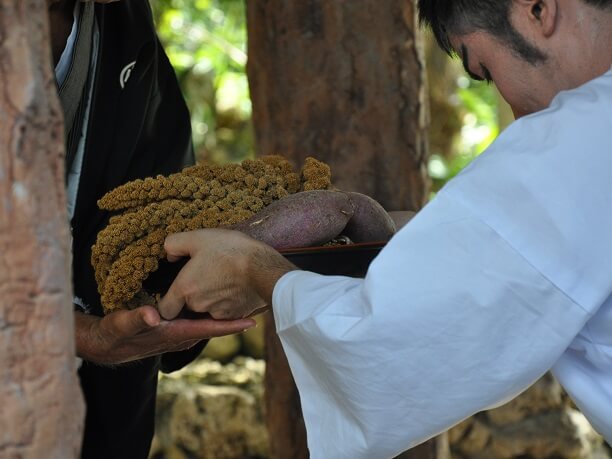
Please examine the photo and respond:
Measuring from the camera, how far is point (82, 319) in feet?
7.41

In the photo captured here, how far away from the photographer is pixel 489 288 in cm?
158

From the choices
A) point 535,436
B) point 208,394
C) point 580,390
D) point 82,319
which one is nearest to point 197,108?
point 208,394

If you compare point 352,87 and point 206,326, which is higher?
point 352,87

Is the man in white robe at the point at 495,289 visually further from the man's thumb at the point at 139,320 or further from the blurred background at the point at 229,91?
the blurred background at the point at 229,91

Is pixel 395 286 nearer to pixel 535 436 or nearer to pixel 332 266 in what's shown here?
pixel 332 266

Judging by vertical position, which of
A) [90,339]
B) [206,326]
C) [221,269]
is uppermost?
[221,269]

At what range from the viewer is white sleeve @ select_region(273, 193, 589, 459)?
159 centimetres

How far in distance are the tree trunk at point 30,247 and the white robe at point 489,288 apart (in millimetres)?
516

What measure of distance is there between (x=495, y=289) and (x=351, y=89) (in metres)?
1.70

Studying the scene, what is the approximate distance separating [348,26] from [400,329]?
1.72 metres

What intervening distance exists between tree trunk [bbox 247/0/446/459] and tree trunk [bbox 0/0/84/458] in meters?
1.94

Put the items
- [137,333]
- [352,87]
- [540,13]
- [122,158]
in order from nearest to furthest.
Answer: [540,13] < [137,333] < [122,158] < [352,87]

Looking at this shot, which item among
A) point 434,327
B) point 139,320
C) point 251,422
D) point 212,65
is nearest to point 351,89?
point 139,320

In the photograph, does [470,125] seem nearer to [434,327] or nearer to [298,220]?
[298,220]
